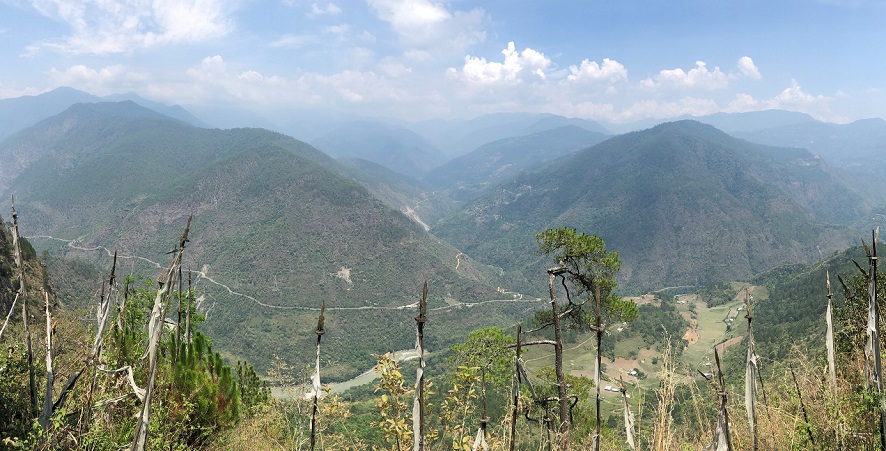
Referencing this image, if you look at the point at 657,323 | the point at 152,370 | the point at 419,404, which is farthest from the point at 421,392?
the point at 657,323

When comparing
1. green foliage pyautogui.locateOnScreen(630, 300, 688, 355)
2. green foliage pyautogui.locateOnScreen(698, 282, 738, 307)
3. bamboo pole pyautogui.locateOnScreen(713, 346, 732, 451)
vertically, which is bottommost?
green foliage pyautogui.locateOnScreen(698, 282, 738, 307)

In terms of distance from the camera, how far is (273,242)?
360 ft

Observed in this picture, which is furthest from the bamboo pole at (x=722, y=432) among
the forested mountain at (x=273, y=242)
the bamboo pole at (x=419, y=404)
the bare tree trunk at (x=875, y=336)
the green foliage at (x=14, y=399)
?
the forested mountain at (x=273, y=242)

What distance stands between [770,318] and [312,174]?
A: 119959mm

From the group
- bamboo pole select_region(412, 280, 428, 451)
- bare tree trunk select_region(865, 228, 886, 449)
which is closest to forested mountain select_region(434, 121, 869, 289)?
bare tree trunk select_region(865, 228, 886, 449)

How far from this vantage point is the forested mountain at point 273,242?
8275 centimetres

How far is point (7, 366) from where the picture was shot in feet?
15.9

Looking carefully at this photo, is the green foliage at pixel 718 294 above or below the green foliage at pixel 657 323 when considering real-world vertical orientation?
below

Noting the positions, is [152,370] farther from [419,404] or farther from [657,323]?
[657,323]

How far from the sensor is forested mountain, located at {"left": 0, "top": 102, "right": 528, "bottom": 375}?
82.8m

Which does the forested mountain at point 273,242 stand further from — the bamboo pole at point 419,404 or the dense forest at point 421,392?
the bamboo pole at point 419,404

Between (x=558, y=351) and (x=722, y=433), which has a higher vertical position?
(x=722, y=433)

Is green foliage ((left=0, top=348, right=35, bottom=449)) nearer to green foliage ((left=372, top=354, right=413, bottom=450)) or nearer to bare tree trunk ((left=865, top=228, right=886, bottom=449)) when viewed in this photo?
green foliage ((left=372, top=354, right=413, bottom=450))

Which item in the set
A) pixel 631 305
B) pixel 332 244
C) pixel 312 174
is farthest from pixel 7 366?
pixel 312 174
